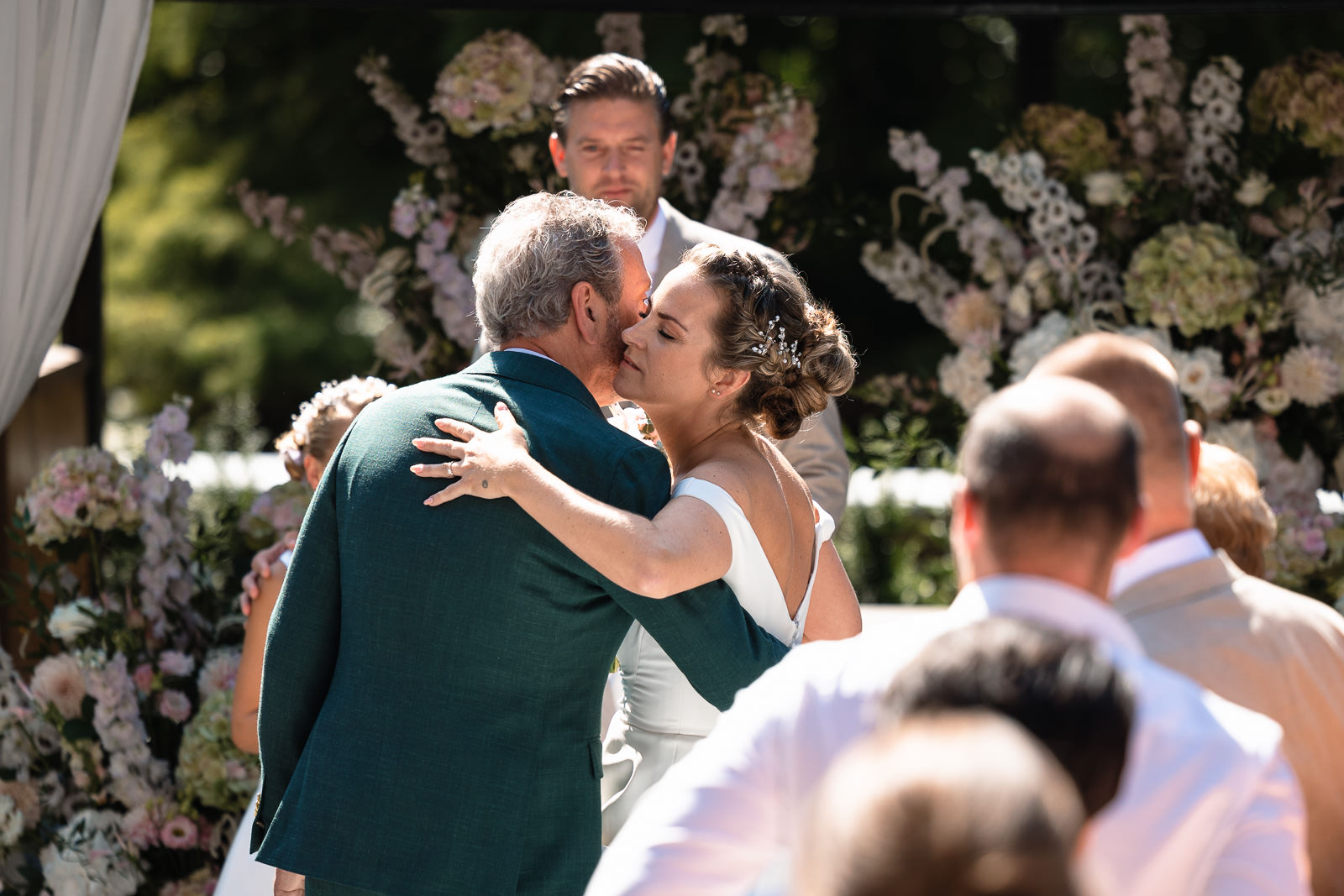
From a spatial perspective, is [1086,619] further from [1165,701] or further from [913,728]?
[913,728]

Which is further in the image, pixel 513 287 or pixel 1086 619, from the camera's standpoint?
pixel 513 287

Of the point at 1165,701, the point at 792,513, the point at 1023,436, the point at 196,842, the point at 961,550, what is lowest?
the point at 196,842

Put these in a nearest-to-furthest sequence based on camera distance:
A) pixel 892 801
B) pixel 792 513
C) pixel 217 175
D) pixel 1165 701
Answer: pixel 892 801, pixel 1165 701, pixel 792 513, pixel 217 175

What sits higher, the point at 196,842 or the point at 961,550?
the point at 961,550

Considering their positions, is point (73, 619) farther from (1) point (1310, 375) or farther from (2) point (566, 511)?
(1) point (1310, 375)

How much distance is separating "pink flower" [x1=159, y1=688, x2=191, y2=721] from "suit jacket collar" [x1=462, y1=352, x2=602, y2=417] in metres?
1.95

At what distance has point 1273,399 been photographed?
457cm

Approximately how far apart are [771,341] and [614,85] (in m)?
1.56

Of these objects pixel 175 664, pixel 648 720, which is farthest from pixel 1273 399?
pixel 175 664

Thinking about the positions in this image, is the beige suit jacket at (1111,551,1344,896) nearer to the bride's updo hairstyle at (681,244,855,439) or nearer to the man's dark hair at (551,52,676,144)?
the bride's updo hairstyle at (681,244,855,439)

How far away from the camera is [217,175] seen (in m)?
10.3

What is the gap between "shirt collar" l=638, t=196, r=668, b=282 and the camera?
3877 millimetres

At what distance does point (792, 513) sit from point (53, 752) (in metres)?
2.38

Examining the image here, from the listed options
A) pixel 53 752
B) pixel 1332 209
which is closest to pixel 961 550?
pixel 53 752
